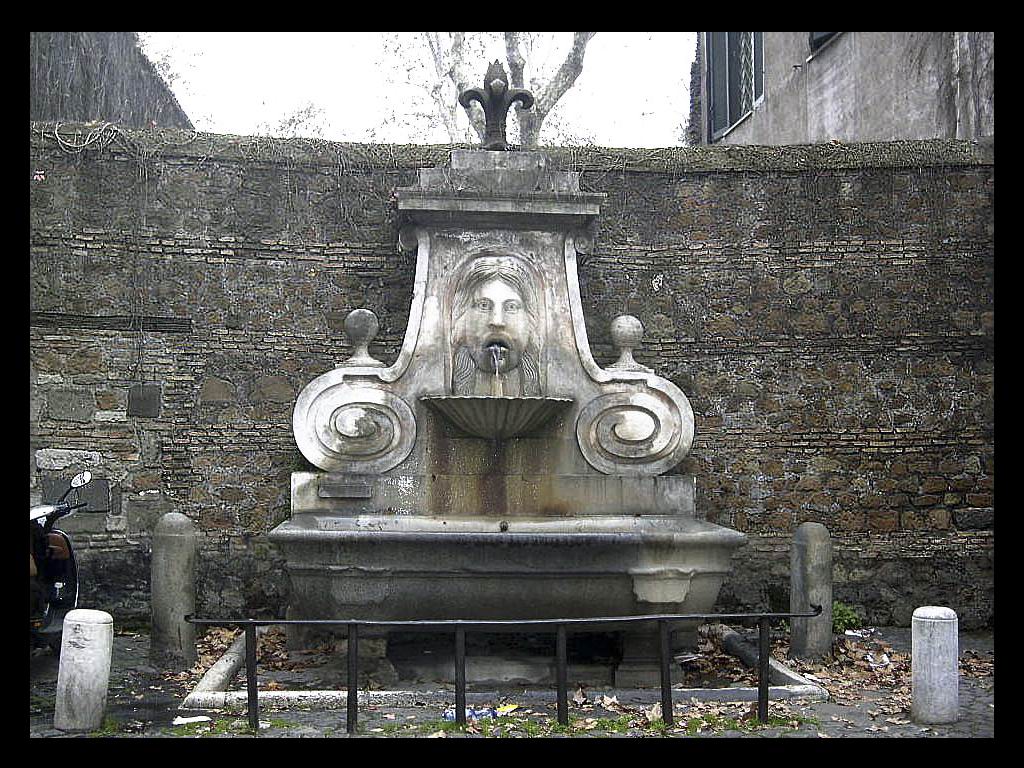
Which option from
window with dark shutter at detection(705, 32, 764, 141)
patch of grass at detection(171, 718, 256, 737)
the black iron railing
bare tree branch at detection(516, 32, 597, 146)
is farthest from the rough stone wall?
bare tree branch at detection(516, 32, 597, 146)

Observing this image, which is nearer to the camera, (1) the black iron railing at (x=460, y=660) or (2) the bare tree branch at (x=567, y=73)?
(1) the black iron railing at (x=460, y=660)

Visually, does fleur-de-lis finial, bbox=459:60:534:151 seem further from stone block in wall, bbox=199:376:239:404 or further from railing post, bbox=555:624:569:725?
railing post, bbox=555:624:569:725

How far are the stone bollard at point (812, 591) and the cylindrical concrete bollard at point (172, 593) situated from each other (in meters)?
3.74

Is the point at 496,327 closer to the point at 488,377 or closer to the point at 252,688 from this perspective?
the point at 488,377

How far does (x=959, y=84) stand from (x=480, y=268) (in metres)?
5.51

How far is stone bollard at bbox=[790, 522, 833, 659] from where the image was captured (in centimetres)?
678

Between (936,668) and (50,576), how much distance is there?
4932mm

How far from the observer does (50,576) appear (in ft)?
21.2

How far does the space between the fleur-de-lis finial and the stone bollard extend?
339 centimetres

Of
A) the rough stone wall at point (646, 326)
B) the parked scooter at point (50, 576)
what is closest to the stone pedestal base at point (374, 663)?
the parked scooter at point (50, 576)

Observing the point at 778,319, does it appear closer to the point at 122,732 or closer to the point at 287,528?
the point at 287,528

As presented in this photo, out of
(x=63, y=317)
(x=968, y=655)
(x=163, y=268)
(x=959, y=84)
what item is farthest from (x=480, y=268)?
(x=959, y=84)

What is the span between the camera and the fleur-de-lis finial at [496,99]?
7.69 meters

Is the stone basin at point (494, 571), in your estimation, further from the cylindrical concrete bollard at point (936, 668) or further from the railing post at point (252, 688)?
the cylindrical concrete bollard at point (936, 668)
